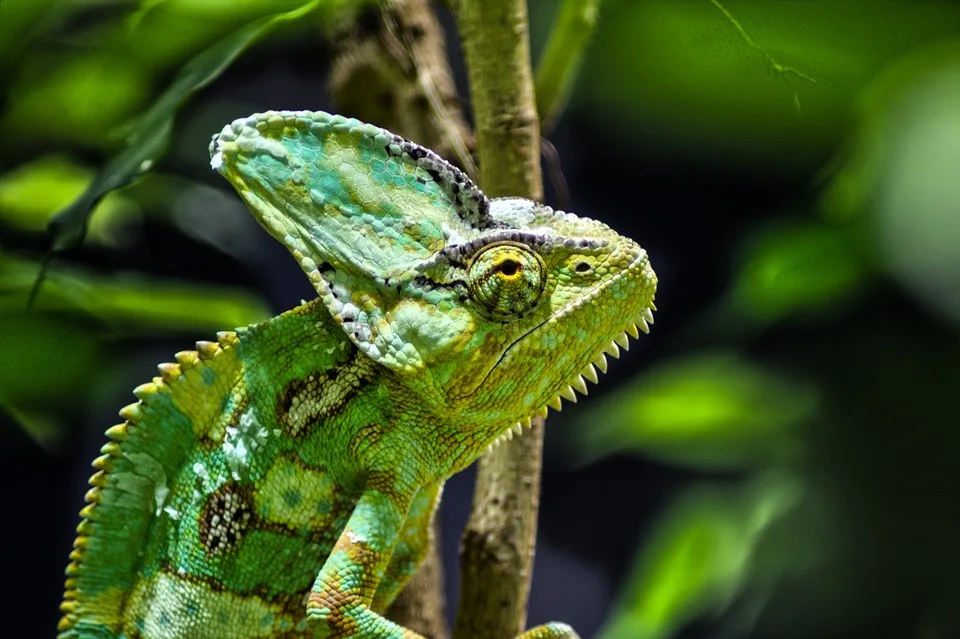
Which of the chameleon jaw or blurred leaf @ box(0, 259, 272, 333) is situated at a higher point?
the chameleon jaw

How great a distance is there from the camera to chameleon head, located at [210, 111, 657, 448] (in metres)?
1.10

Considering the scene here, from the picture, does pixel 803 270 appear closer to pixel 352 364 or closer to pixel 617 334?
pixel 617 334

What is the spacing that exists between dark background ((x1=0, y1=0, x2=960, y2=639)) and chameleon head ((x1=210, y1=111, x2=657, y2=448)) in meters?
0.17

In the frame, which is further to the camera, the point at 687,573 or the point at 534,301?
the point at 687,573

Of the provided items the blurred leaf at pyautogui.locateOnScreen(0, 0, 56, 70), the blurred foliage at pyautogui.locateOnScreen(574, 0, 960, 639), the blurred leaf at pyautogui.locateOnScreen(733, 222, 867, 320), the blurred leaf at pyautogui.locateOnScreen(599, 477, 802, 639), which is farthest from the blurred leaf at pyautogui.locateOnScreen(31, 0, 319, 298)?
the blurred leaf at pyautogui.locateOnScreen(599, 477, 802, 639)

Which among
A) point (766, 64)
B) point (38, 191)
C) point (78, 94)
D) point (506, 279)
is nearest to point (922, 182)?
point (766, 64)

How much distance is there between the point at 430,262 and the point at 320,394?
20 cm

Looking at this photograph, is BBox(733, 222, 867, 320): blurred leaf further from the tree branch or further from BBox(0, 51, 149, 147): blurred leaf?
BBox(0, 51, 149, 147): blurred leaf

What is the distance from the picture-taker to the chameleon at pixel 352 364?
3.60 feet

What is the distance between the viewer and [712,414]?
4.57 feet

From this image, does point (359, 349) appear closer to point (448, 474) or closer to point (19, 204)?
point (448, 474)

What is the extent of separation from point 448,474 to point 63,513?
1714 mm

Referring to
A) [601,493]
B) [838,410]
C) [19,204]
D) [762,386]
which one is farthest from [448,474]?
[601,493]

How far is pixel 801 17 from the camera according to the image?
0.86 m
